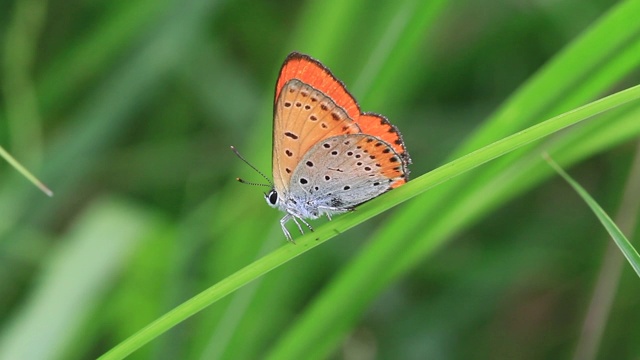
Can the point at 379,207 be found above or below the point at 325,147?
below

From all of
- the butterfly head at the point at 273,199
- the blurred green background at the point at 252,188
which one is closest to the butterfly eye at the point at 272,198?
the butterfly head at the point at 273,199

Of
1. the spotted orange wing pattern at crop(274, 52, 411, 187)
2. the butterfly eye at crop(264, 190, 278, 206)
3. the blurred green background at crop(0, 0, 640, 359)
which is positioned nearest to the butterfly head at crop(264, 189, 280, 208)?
the butterfly eye at crop(264, 190, 278, 206)

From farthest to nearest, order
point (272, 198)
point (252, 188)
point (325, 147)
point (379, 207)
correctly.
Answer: point (252, 188)
point (272, 198)
point (325, 147)
point (379, 207)

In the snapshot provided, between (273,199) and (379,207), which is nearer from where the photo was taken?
(379,207)

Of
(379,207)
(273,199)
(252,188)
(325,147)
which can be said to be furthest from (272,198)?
(379,207)

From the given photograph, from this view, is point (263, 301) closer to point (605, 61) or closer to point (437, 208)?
point (437, 208)

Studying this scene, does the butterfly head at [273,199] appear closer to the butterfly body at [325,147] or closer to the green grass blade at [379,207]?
the butterfly body at [325,147]

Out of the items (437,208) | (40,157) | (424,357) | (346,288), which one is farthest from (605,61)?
(40,157)

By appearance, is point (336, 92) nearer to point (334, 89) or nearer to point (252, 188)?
point (334, 89)
